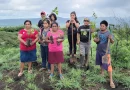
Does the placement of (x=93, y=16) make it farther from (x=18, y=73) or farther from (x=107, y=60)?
(x=18, y=73)

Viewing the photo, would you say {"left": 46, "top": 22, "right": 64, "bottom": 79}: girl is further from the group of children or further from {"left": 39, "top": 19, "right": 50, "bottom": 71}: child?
{"left": 39, "top": 19, "right": 50, "bottom": 71}: child

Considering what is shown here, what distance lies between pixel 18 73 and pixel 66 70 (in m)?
1.26

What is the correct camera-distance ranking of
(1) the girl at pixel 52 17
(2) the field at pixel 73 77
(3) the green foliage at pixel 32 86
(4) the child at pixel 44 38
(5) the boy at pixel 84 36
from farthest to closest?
(1) the girl at pixel 52 17 → (5) the boy at pixel 84 36 → (4) the child at pixel 44 38 → (2) the field at pixel 73 77 → (3) the green foliage at pixel 32 86

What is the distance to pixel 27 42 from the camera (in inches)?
251

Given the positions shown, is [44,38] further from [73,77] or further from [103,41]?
[103,41]

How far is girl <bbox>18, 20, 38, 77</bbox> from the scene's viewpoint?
20.9 feet

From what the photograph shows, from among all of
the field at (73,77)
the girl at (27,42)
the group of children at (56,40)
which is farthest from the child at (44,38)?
the field at (73,77)

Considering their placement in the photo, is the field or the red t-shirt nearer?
the field

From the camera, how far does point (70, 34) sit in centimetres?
714

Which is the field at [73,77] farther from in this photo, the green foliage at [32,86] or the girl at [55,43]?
the girl at [55,43]

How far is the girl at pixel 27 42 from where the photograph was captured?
20.9ft

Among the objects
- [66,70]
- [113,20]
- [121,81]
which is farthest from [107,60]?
[113,20]

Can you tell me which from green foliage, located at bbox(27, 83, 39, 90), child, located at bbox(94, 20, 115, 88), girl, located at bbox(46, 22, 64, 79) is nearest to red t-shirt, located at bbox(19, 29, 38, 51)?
girl, located at bbox(46, 22, 64, 79)

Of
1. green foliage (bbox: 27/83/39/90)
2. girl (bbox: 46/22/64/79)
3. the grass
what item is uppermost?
girl (bbox: 46/22/64/79)
